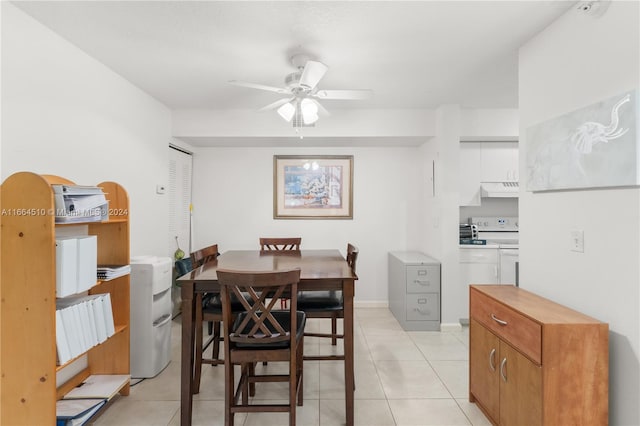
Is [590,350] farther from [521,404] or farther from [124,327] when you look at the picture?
[124,327]

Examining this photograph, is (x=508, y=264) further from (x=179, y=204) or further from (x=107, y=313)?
(x=179, y=204)

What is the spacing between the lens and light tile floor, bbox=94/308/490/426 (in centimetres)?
208

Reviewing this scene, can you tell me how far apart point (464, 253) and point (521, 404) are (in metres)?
2.18

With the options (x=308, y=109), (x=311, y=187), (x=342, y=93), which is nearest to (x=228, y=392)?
(x=308, y=109)

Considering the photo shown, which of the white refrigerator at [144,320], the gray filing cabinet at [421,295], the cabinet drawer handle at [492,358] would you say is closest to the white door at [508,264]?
the gray filing cabinet at [421,295]

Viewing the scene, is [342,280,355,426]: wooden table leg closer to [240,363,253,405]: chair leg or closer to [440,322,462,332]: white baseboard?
[240,363,253,405]: chair leg

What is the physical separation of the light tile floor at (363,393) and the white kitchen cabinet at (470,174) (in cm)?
172

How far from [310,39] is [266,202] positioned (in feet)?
8.23

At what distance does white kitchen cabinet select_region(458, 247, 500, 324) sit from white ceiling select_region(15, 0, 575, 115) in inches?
68.2

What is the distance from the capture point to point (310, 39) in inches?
85.7

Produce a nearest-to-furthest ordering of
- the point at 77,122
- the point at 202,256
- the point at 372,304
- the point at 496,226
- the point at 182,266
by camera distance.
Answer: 1. the point at 77,122
2. the point at 202,256
3. the point at 182,266
4. the point at 496,226
5. the point at 372,304

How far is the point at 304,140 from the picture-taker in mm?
4062

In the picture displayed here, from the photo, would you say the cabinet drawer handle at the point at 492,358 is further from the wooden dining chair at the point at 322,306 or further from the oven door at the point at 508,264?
the oven door at the point at 508,264

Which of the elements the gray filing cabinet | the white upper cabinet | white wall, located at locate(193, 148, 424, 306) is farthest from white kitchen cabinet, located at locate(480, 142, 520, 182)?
the gray filing cabinet
